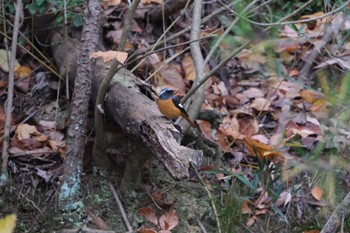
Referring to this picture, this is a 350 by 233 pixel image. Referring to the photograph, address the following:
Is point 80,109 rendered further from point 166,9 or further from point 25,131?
point 166,9

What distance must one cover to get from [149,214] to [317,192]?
108 cm

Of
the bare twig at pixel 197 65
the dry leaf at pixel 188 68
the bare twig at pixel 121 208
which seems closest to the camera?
the bare twig at pixel 121 208

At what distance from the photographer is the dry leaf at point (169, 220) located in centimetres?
336

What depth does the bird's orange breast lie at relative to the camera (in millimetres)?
2907

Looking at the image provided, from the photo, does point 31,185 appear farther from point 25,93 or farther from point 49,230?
point 25,93

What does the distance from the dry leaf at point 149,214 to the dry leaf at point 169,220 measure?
36 millimetres

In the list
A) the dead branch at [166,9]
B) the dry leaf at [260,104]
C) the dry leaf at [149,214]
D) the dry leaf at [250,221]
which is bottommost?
the dry leaf at [250,221]

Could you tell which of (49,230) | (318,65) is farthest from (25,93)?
(318,65)

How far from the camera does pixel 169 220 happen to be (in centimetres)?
338

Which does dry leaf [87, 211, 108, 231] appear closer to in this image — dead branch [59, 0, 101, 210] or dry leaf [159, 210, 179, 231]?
dead branch [59, 0, 101, 210]

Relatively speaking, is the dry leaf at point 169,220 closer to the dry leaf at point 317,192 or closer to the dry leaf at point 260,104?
the dry leaf at point 317,192

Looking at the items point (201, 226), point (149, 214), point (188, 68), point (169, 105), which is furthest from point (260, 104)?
point (169, 105)

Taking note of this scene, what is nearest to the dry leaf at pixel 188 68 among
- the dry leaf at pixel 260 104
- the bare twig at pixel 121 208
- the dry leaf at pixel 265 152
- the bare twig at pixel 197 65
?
the bare twig at pixel 197 65

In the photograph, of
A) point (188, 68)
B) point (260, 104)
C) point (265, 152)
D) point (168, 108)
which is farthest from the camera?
point (188, 68)
